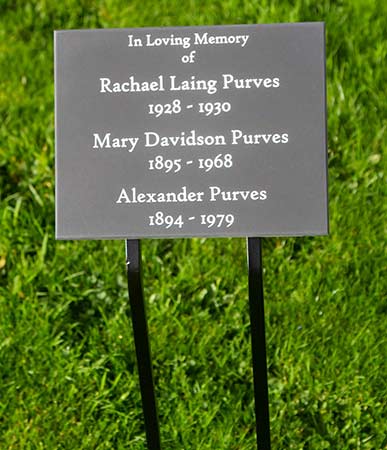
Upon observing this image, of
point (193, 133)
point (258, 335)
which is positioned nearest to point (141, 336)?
point (258, 335)

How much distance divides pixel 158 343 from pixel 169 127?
89 cm

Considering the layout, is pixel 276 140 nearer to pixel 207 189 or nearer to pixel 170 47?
pixel 207 189

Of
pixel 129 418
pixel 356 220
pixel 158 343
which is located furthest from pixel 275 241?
pixel 129 418

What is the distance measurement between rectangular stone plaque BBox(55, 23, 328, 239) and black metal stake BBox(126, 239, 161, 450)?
0.21ft

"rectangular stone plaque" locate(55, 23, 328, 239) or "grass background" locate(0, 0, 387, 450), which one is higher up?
"rectangular stone plaque" locate(55, 23, 328, 239)

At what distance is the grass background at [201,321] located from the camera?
106 inches

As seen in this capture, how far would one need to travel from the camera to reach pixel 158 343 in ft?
9.44

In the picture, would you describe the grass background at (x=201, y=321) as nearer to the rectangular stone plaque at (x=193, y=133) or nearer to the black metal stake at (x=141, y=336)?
the black metal stake at (x=141, y=336)

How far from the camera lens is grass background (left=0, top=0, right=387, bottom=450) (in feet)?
Result: 8.85

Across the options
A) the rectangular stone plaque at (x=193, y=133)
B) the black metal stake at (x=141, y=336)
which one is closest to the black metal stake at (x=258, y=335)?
the rectangular stone plaque at (x=193, y=133)

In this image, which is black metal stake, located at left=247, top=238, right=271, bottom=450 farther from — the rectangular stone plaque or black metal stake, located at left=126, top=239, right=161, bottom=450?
black metal stake, located at left=126, top=239, right=161, bottom=450

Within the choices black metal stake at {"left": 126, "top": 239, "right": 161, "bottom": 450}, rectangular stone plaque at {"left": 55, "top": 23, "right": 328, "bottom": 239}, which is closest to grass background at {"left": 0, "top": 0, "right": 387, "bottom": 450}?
black metal stake at {"left": 126, "top": 239, "right": 161, "bottom": 450}

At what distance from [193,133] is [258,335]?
0.51 meters

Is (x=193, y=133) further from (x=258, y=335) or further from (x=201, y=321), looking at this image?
(x=201, y=321)
